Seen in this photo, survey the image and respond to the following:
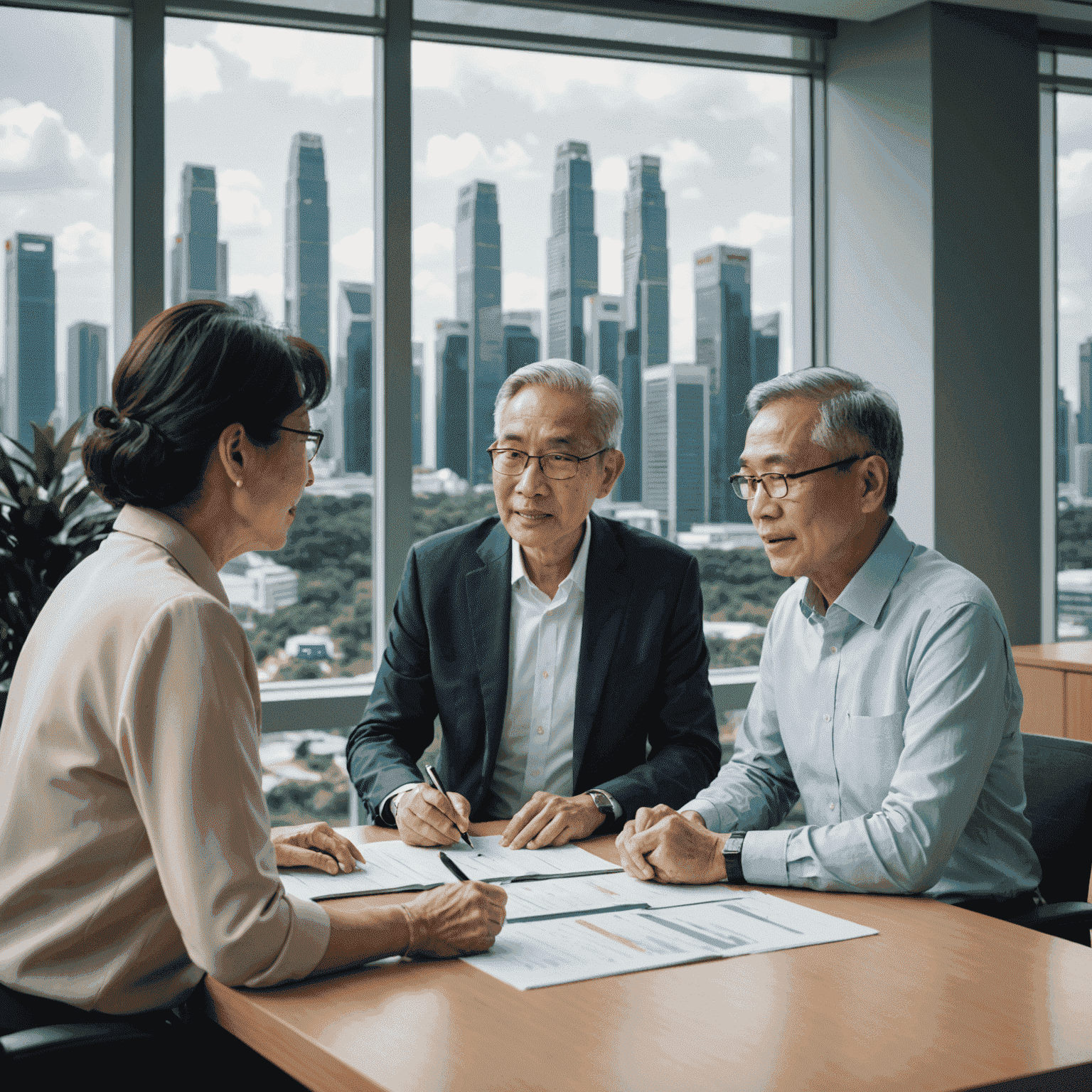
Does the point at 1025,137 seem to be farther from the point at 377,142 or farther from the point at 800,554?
the point at 800,554

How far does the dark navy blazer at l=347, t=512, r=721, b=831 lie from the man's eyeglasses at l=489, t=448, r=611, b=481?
166 mm

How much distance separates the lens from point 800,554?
201cm

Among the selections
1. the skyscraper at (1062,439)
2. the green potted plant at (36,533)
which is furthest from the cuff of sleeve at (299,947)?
the skyscraper at (1062,439)

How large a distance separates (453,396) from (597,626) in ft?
6.11

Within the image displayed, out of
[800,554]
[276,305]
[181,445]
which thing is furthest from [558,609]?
[276,305]

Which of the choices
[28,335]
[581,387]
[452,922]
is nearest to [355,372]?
[28,335]

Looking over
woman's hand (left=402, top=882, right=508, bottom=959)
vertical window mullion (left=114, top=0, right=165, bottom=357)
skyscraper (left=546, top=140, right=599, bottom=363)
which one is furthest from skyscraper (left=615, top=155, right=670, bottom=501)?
woman's hand (left=402, top=882, right=508, bottom=959)

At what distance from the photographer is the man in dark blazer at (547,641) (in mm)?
2340

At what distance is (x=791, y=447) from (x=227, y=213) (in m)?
2.50

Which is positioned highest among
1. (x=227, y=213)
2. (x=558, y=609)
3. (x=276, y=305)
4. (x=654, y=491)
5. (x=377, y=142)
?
(x=377, y=142)

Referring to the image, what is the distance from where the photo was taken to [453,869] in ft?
5.74

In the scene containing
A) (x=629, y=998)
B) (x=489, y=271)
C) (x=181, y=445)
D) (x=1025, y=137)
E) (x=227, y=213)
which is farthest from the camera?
(x=1025, y=137)

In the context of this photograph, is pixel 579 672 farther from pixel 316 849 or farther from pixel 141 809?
pixel 141 809

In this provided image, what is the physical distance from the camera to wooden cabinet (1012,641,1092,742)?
3.61 metres
